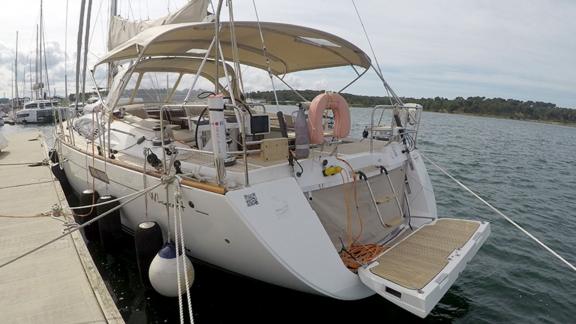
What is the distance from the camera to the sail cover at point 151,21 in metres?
6.43

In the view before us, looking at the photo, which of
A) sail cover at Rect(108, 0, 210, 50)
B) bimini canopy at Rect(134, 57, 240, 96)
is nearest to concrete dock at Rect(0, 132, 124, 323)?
bimini canopy at Rect(134, 57, 240, 96)

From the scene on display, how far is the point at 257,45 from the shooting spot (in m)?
6.13

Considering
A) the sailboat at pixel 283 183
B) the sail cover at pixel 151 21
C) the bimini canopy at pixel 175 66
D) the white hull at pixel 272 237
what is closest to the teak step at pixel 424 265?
the sailboat at pixel 283 183

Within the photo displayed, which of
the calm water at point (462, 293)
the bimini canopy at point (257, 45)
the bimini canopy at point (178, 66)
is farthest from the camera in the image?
the bimini canopy at point (178, 66)

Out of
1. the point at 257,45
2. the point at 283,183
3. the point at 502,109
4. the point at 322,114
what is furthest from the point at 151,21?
the point at 502,109

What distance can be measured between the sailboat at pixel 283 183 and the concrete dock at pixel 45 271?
0.77m

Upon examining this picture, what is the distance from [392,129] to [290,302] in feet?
9.07

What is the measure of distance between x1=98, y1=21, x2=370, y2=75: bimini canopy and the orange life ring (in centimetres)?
107

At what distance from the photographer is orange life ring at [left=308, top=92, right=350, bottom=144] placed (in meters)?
4.46

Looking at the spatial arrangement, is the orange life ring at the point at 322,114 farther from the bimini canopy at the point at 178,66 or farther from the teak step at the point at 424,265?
the bimini canopy at the point at 178,66

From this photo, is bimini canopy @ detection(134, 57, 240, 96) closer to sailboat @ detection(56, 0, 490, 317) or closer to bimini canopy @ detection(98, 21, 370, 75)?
sailboat @ detection(56, 0, 490, 317)

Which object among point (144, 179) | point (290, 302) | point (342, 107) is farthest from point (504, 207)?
point (144, 179)

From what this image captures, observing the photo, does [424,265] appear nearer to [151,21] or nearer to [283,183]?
[283,183]

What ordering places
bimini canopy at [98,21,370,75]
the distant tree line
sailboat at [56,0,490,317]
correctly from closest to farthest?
sailboat at [56,0,490,317] → bimini canopy at [98,21,370,75] → the distant tree line
